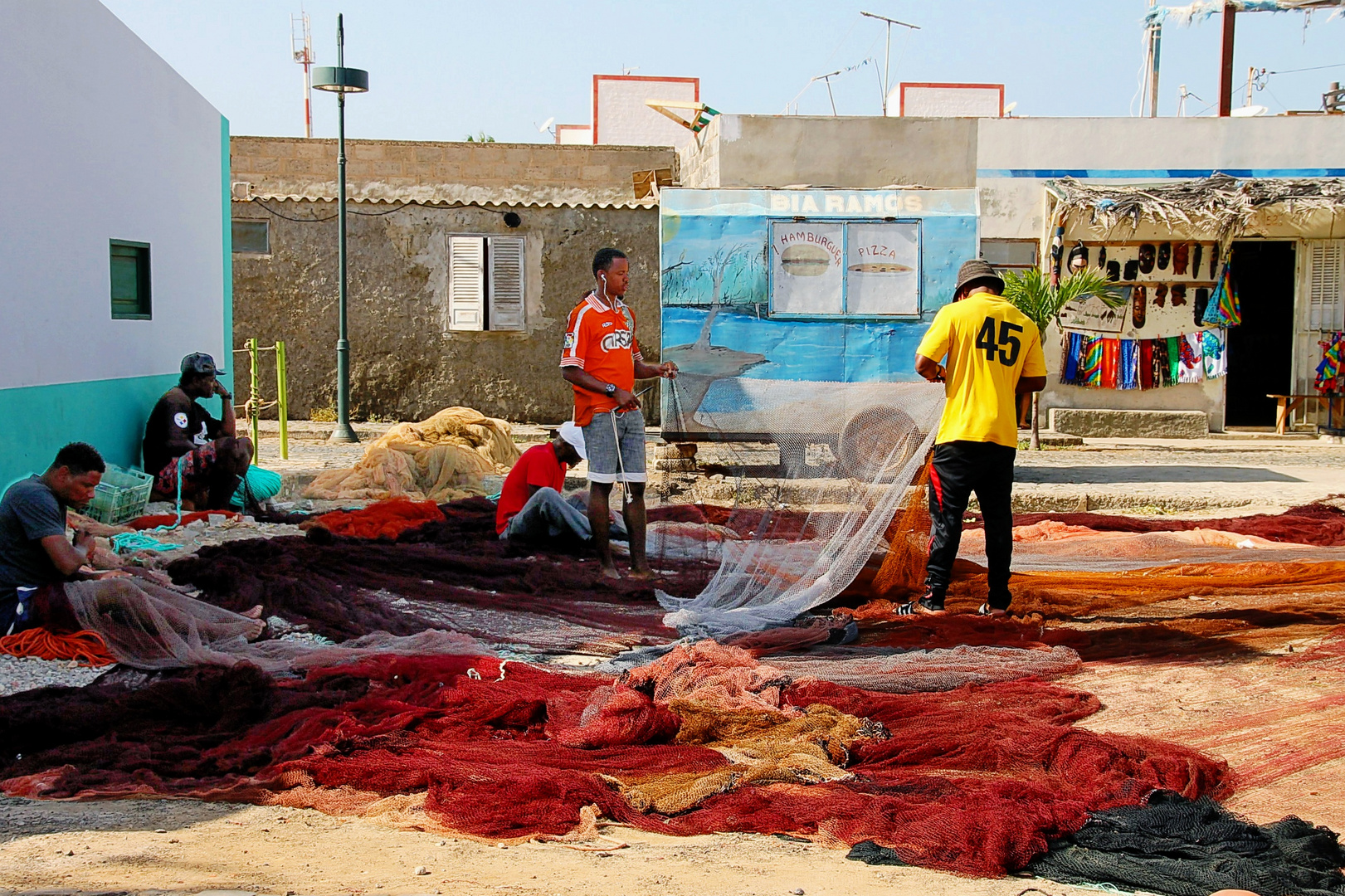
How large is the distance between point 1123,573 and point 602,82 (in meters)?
26.6

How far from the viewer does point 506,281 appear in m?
17.6

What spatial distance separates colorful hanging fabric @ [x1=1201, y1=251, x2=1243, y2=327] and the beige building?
7.66 meters

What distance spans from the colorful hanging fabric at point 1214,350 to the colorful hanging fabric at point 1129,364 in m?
0.91

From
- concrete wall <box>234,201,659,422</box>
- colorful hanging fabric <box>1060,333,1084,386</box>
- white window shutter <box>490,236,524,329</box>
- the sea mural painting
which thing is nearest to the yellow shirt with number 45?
the sea mural painting

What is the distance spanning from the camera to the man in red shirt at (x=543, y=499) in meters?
7.93

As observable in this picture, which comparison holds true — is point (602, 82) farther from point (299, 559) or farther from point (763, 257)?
point (299, 559)

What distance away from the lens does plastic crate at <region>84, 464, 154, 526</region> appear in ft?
27.4

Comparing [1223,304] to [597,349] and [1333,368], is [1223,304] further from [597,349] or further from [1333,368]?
[597,349]

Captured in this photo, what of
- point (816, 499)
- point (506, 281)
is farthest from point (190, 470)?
point (506, 281)

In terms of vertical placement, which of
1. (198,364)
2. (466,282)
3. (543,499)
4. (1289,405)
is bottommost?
(543,499)

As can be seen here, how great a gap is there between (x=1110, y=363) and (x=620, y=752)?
14.0m

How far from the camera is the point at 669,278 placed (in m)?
11.1

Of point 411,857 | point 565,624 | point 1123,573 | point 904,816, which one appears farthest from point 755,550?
point 411,857

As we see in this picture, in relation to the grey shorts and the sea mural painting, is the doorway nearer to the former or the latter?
the sea mural painting
